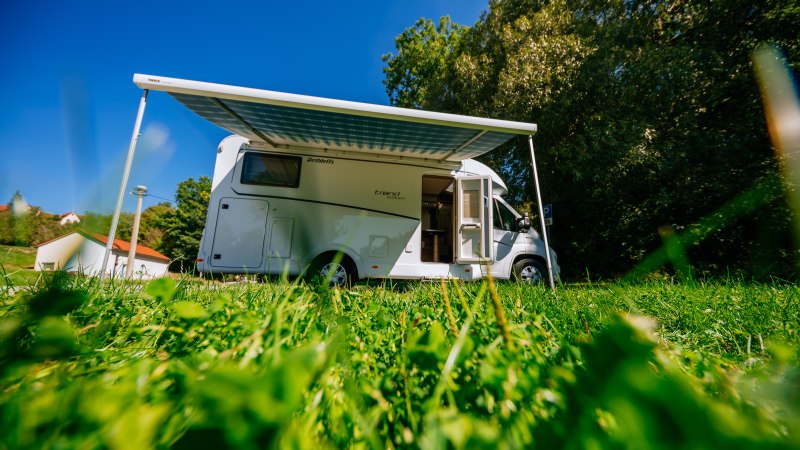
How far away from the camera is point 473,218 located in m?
5.64

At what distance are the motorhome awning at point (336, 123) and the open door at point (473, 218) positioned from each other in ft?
2.18

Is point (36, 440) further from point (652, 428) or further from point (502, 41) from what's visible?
point (502, 41)

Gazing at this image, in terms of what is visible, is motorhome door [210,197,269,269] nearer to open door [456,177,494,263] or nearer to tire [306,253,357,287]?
tire [306,253,357,287]

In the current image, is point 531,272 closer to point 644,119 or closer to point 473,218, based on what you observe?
point 473,218

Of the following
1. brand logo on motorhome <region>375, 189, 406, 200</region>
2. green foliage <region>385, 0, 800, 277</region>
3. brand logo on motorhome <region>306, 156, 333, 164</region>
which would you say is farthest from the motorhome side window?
green foliage <region>385, 0, 800, 277</region>

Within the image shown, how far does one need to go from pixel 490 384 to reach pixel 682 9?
39.8 ft

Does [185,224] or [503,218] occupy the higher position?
[185,224]

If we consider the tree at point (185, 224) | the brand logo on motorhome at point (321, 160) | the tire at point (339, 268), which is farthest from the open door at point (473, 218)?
the tree at point (185, 224)

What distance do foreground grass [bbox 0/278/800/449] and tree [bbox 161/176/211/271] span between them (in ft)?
105

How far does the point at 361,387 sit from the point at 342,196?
4.95 m

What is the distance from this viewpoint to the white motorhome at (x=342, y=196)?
486 centimetres

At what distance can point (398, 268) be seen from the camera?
5.51m

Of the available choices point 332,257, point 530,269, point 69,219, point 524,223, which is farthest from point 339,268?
point 69,219

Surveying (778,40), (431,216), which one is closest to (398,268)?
(431,216)
